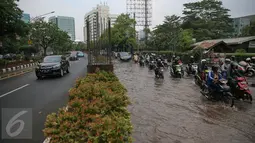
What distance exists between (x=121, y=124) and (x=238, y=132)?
325cm

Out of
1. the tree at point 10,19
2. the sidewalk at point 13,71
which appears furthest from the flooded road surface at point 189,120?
the sidewalk at point 13,71

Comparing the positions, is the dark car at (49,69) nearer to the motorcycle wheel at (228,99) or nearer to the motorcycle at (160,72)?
the motorcycle at (160,72)

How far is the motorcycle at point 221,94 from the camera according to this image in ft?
23.1

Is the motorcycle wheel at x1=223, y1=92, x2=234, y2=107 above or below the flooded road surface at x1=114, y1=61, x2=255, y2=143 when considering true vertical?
above

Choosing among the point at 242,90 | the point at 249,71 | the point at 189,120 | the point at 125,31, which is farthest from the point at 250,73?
the point at 125,31

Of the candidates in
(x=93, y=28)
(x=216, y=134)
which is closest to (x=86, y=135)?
(x=216, y=134)

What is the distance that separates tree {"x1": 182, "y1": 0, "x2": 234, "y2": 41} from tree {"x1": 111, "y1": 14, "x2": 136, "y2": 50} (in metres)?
12.0

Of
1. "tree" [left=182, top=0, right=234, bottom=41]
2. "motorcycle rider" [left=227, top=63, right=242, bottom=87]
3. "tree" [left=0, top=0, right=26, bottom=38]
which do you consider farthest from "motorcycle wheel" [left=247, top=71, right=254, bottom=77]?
"tree" [left=182, top=0, right=234, bottom=41]

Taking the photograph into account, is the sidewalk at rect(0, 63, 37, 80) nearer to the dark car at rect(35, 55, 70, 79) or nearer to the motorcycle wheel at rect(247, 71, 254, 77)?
the dark car at rect(35, 55, 70, 79)

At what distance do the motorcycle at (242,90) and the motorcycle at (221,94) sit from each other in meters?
0.32

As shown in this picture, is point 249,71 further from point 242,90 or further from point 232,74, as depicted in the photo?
point 242,90

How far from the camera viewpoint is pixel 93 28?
35.7ft

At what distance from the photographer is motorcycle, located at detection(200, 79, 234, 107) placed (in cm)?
704

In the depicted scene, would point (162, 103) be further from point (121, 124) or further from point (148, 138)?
point (121, 124)
